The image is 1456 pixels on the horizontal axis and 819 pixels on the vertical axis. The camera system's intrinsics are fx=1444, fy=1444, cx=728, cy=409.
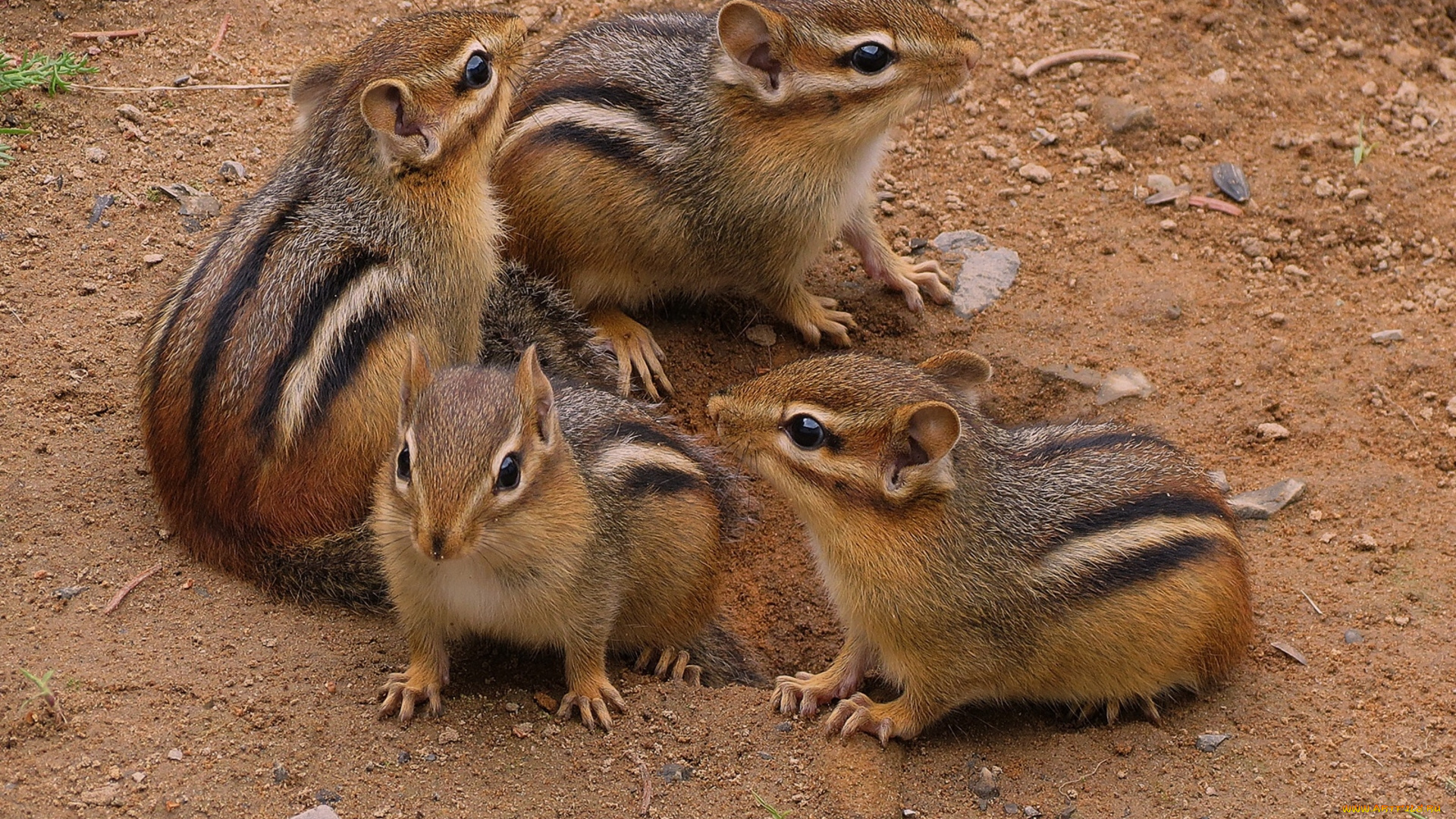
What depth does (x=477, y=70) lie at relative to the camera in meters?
5.48

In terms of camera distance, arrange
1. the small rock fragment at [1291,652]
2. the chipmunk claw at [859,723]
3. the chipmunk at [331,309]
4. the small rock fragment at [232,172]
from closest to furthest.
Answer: the chipmunk claw at [859,723], the chipmunk at [331,309], the small rock fragment at [1291,652], the small rock fragment at [232,172]

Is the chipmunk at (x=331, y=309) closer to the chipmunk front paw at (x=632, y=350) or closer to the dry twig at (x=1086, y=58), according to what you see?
the chipmunk front paw at (x=632, y=350)

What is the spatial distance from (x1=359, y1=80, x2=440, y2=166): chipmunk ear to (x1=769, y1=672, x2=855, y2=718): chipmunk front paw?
237cm

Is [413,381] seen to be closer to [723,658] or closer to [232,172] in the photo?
[723,658]

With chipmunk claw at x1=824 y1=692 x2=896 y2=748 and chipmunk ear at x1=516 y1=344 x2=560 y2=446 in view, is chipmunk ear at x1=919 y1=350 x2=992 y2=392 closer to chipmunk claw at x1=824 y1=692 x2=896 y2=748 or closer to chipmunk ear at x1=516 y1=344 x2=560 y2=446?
chipmunk claw at x1=824 y1=692 x2=896 y2=748

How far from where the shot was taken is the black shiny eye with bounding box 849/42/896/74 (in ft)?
19.4

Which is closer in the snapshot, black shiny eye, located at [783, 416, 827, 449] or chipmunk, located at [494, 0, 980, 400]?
black shiny eye, located at [783, 416, 827, 449]

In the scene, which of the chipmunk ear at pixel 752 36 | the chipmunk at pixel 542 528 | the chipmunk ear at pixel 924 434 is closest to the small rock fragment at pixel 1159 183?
the chipmunk ear at pixel 752 36

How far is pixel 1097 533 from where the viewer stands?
491cm

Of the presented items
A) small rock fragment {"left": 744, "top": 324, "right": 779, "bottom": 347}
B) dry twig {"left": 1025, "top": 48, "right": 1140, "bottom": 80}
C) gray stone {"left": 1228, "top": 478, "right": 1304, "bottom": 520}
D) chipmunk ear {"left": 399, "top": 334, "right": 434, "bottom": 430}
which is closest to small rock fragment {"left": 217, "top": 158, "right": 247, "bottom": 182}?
small rock fragment {"left": 744, "top": 324, "right": 779, "bottom": 347}

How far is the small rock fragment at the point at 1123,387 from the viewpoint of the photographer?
6637mm

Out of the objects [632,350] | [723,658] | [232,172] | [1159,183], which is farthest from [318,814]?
[1159,183]

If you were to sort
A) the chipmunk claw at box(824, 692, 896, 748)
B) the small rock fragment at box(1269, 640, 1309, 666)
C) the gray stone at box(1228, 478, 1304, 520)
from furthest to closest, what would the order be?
the gray stone at box(1228, 478, 1304, 520)
the small rock fragment at box(1269, 640, 1309, 666)
the chipmunk claw at box(824, 692, 896, 748)

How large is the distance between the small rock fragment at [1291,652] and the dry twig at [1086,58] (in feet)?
12.6
